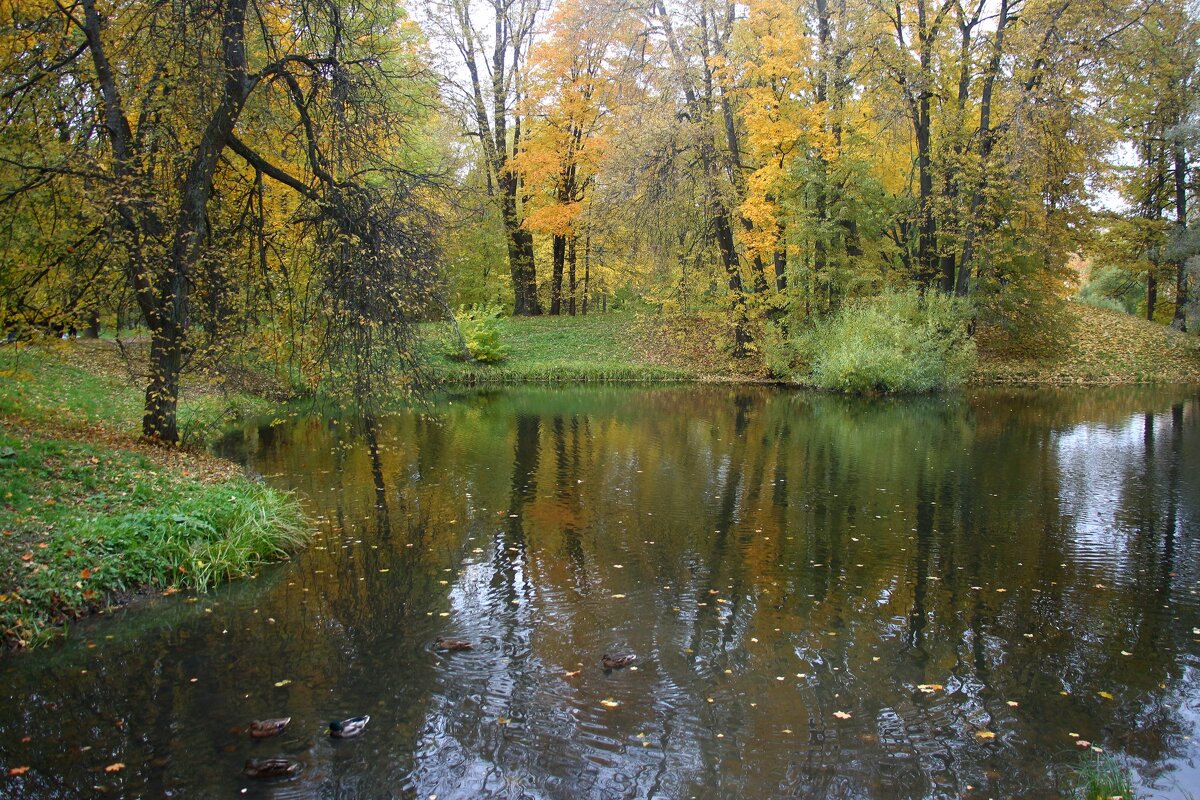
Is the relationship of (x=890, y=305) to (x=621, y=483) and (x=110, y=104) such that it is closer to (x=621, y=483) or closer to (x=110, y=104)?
(x=621, y=483)

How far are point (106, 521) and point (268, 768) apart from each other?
4034 mm

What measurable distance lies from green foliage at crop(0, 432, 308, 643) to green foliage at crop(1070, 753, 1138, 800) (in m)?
6.98

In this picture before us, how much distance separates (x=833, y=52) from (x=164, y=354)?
21164 millimetres

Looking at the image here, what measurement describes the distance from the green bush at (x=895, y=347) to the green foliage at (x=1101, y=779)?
18386 millimetres

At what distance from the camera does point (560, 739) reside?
15.9 ft

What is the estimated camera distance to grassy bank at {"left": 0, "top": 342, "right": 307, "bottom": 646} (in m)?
6.38

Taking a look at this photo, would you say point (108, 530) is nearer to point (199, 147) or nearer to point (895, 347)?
point (199, 147)

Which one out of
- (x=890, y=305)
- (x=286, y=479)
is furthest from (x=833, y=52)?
(x=286, y=479)

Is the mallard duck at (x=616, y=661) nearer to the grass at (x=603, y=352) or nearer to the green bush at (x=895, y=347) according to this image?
the green bush at (x=895, y=347)

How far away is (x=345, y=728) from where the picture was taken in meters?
4.86

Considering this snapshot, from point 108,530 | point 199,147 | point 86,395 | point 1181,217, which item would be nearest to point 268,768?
point 108,530

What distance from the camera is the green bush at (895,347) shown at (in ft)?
73.3

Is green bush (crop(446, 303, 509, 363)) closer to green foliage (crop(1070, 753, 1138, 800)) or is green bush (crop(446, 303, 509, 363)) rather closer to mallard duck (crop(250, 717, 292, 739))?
mallard duck (crop(250, 717, 292, 739))

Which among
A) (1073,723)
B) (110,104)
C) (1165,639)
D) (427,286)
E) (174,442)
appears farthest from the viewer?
(174,442)
